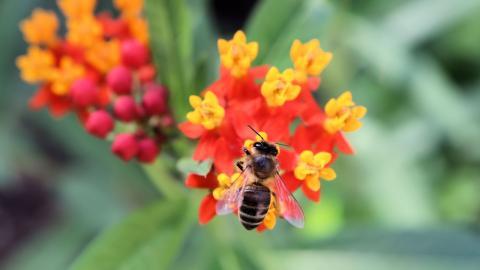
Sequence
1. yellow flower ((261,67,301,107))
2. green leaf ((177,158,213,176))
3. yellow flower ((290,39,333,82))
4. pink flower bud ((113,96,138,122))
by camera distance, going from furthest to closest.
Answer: pink flower bud ((113,96,138,122))
yellow flower ((290,39,333,82))
yellow flower ((261,67,301,107))
green leaf ((177,158,213,176))

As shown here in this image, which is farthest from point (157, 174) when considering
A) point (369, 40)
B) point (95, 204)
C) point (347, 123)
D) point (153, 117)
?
point (369, 40)

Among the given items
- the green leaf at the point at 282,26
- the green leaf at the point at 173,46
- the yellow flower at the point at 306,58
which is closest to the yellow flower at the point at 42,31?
the green leaf at the point at 173,46

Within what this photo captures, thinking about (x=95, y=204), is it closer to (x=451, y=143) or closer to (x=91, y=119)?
(x=91, y=119)

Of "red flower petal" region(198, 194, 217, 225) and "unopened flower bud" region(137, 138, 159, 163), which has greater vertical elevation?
"unopened flower bud" region(137, 138, 159, 163)

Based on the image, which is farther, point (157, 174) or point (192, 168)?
point (157, 174)

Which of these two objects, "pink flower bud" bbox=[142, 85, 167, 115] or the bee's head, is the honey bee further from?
"pink flower bud" bbox=[142, 85, 167, 115]

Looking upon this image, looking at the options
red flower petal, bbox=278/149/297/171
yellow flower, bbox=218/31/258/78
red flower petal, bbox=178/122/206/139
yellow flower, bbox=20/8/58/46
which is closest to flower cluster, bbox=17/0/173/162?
yellow flower, bbox=20/8/58/46

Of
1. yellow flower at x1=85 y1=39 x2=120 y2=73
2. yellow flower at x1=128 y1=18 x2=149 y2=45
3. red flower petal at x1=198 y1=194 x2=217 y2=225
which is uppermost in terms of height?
yellow flower at x1=128 y1=18 x2=149 y2=45

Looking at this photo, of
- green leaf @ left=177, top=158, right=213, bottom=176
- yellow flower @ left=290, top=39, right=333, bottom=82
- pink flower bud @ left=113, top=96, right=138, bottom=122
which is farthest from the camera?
pink flower bud @ left=113, top=96, right=138, bottom=122
